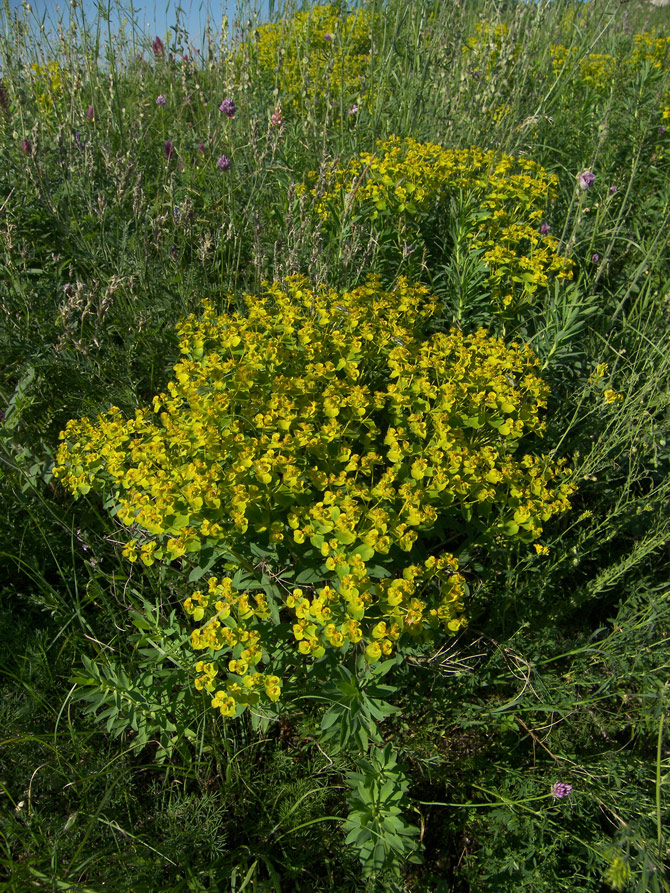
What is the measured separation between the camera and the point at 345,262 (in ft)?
8.71

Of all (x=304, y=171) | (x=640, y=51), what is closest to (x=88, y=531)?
(x=304, y=171)

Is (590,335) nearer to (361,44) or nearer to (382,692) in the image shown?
(382,692)

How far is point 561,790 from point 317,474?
115 cm

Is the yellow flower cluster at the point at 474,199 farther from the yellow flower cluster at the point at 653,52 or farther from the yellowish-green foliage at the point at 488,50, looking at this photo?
the yellow flower cluster at the point at 653,52

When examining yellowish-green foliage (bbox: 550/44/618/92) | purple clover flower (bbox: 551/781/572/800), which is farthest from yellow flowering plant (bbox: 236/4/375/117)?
purple clover flower (bbox: 551/781/572/800)

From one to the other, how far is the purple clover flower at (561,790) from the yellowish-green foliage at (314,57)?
3930mm

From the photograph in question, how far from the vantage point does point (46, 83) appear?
4070 mm

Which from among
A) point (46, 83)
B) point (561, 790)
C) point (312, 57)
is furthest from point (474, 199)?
point (312, 57)

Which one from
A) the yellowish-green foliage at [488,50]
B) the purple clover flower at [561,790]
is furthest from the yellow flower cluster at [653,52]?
the purple clover flower at [561,790]

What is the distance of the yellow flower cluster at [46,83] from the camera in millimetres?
4012

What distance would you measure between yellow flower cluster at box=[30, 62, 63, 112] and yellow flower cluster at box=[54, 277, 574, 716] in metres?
3.02

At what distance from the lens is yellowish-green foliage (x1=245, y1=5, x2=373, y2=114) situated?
173 inches

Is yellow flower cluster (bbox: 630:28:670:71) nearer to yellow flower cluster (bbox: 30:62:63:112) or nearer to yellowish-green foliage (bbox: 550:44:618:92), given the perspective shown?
yellowish-green foliage (bbox: 550:44:618:92)

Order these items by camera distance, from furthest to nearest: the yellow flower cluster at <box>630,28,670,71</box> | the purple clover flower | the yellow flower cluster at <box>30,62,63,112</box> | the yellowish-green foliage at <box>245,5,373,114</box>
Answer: the yellow flower cluster at <box>630,28,670,71</box>
the yellowish-green foliage at <box>245,5,373,114</box>
the yellow flower cluster at <box>30,62,63,112</box>
the purple clover flower
